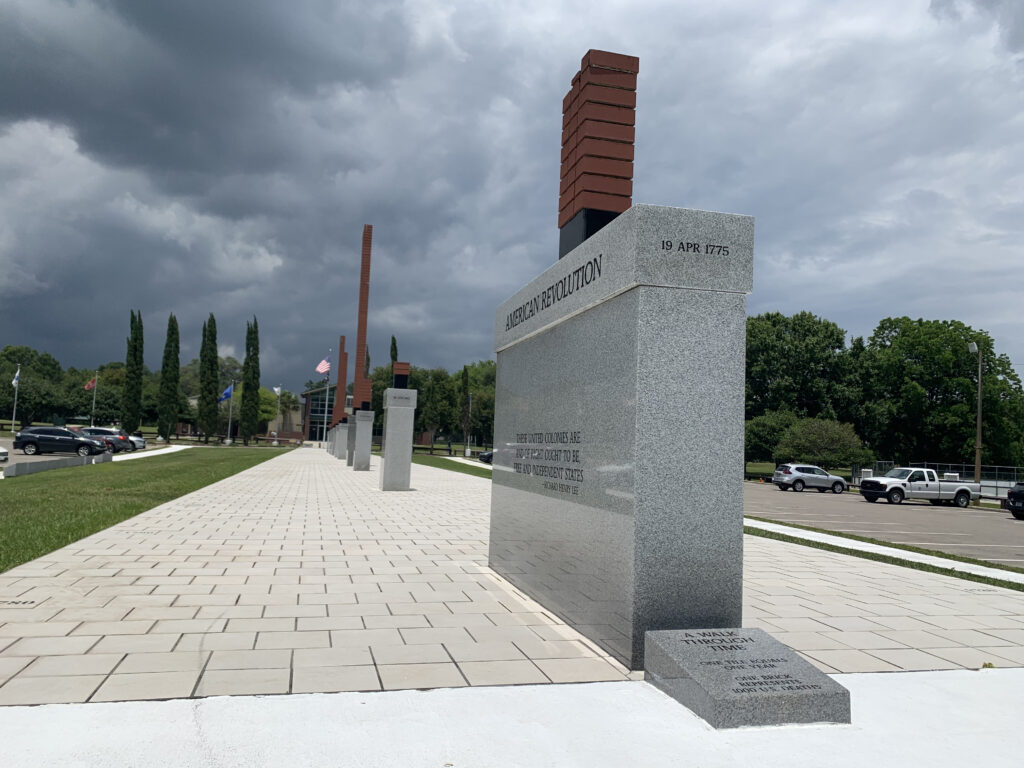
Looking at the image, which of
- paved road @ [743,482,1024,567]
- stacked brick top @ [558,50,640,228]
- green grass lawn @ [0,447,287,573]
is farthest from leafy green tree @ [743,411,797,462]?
stacked brick top @ [558,50,640,228]

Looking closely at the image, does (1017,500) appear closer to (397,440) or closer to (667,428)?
(397,440)

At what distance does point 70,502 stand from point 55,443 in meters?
27.9

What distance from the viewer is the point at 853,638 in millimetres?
5883

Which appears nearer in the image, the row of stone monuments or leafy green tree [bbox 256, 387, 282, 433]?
the row of stone monuments

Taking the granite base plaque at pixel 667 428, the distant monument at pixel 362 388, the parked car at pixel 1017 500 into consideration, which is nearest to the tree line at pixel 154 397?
the distant monument at pixel 362 388

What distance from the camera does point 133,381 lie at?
7119 centimetres

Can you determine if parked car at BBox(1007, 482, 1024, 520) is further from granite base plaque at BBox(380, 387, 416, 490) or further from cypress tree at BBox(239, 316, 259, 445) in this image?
cypress tree at BBox(239, 316, 259, 445)

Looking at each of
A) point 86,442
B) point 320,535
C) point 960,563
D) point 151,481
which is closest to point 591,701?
point 320,535

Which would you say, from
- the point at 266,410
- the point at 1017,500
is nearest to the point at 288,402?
the point at 266,410

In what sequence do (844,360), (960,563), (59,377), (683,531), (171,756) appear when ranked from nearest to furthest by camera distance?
(171,756) < (683,531) < (960,563) < (844,360) < (59,377)

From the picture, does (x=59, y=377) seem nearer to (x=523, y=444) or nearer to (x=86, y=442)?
(x=86, y=442)

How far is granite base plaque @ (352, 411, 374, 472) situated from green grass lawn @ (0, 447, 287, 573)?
878 centimetres

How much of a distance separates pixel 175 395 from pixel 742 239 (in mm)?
77226

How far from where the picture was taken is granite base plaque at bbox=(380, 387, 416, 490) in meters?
21.2
